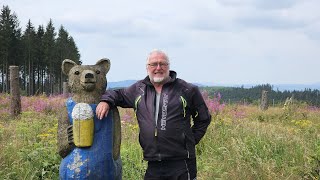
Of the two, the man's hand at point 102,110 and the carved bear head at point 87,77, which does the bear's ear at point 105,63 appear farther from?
the man's hand at point 102,110

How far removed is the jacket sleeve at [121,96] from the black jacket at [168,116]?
0.03 feet

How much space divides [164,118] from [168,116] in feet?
0.14

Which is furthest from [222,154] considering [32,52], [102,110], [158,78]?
[32,52]

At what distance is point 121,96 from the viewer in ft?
13.0

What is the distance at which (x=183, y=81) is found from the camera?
12.5ft

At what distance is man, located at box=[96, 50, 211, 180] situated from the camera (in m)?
3.60

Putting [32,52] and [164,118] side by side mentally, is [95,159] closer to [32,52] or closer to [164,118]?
[164,118]

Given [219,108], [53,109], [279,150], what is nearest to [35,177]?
[279,150]

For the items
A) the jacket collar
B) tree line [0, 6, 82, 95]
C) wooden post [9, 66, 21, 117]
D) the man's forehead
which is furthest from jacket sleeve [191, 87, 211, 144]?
tree line [0, 6, 82, 95]

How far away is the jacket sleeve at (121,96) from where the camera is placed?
3771 mm

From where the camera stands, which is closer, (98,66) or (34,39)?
(98,66)

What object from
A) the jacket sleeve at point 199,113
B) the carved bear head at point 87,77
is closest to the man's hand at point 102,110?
the carved bear head at point 87,77

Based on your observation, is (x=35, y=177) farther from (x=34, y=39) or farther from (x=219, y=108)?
(x=34, y=39)

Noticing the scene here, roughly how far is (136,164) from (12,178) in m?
1.83
